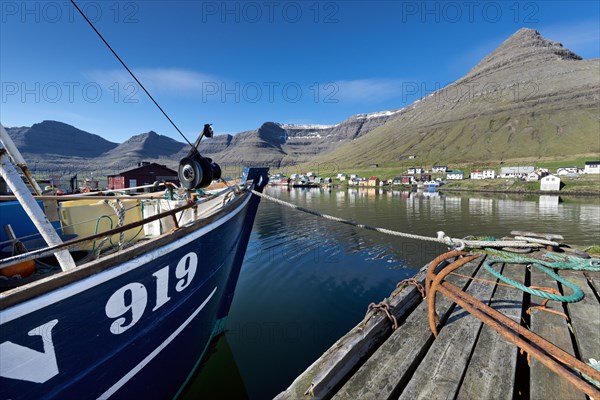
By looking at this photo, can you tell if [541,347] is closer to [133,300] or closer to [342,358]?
[342,358]

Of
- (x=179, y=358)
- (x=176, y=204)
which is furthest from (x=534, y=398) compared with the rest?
(x=176, y=204)

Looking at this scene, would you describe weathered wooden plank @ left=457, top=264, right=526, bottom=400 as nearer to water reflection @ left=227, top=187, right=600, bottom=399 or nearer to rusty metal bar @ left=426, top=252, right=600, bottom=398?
rusty metal bar @ left=426, top=252, right=600, bottom=398

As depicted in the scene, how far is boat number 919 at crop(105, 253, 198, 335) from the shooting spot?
9.68 feet

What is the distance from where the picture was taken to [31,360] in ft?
7.41

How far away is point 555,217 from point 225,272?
46.5 metres

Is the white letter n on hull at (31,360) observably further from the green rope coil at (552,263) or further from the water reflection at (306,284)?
the green rope coil at (552,263)

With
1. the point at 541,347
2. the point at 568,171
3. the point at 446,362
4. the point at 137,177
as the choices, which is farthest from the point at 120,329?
the point at 568,171

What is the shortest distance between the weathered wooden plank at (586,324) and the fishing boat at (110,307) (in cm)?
504

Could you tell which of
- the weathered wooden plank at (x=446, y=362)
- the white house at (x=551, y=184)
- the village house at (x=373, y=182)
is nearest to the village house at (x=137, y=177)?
the weathered wooden plank at (x=446, y=362)

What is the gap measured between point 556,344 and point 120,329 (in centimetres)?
514

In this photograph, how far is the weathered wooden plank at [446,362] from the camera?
2.56 metres

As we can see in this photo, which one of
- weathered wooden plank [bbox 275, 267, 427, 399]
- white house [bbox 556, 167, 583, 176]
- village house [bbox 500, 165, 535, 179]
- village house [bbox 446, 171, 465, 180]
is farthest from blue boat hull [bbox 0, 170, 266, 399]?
village house [bbox 500, 165, 535, 179]

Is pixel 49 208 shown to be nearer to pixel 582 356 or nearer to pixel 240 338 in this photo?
pixel 240 338

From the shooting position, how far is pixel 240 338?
27.5 ft
